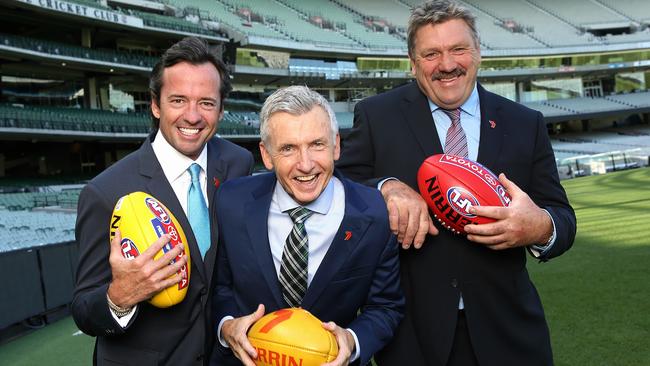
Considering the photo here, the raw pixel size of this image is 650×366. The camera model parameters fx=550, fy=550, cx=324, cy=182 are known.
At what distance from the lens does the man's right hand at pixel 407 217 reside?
7.41 ft

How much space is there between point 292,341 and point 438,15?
1.44 meters

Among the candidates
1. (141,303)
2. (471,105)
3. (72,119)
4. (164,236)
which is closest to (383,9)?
(72,119)

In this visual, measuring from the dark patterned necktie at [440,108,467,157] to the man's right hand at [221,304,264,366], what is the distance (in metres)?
1.11

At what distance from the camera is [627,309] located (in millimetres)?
5465

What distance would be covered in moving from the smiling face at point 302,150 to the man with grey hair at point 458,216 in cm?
35

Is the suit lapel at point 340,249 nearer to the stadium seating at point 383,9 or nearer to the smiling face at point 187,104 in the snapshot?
the smiling face at point 187,104

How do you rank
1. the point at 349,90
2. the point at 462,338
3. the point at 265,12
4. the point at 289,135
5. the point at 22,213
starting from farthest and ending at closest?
1. the point at 349,90
2. the point at 265,12
3. the point at 22,213
4. the point at 462,338
5. the point at 289,135

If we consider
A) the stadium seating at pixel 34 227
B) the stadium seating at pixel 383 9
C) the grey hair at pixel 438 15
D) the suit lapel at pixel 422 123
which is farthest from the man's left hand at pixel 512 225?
the stadium seating at pixel 383 9

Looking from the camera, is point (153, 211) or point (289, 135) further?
point (153, 211)

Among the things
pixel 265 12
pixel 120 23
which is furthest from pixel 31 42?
pixel 265 12

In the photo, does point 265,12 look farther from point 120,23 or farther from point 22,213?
point 22,213

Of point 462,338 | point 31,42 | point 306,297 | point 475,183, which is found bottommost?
point 462,338

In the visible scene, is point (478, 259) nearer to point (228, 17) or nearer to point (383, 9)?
point (228, 17)

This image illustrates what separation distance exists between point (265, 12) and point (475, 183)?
4013 cm
